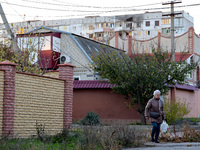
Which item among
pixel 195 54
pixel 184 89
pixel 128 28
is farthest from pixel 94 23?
pixel 184 89

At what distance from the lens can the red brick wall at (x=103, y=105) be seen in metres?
Answer: 29.4

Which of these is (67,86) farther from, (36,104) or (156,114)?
(156,114)

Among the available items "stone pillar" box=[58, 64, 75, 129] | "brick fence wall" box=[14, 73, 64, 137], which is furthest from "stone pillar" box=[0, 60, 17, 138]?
"stone pillar" box=[58, 64, 75, 129]

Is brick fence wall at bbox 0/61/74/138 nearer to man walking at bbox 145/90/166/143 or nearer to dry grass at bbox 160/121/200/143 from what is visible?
man walking at bbox 145/90/166/143

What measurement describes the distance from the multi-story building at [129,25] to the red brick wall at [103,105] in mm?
56055

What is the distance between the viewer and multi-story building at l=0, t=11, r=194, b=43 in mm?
88625

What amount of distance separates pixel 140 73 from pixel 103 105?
17.9ft

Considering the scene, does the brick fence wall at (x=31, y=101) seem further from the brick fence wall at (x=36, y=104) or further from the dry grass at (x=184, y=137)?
the dry grass at (x=184, y=137)

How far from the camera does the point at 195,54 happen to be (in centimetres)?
4550

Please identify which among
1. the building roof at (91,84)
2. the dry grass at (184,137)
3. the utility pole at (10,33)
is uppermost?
the utility pole at (10,33)

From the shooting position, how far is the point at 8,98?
1345 cm

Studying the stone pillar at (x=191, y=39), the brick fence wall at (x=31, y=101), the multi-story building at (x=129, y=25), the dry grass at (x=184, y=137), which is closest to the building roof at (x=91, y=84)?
the brick fence wall at (x=31, y=101)

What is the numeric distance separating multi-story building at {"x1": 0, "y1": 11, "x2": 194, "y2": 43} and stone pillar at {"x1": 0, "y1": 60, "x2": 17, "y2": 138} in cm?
7285

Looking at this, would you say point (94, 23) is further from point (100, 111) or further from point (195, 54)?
point (100, 111)
